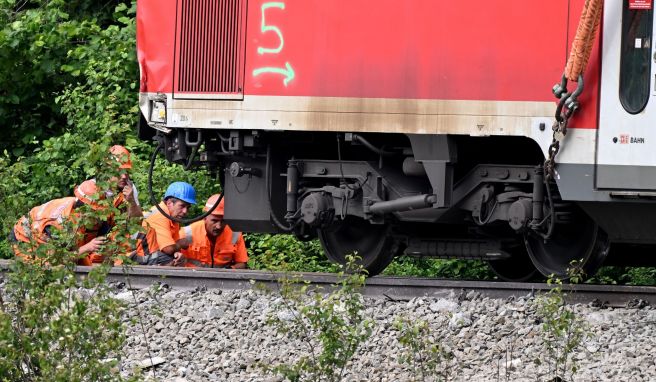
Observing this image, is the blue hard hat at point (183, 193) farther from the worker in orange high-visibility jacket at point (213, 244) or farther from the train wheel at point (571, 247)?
the train wheel at point (571, 247)

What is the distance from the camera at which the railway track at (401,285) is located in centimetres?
938

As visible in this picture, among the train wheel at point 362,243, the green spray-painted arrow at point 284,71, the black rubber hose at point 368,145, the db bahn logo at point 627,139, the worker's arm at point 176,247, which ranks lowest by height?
the worker's arm at point 176,247

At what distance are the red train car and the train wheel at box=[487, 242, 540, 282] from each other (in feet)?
0.06

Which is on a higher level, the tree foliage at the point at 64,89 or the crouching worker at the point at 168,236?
the tree foliage at the point at 64,89

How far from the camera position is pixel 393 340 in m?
8.44

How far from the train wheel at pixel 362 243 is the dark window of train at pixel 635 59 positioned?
2.63 meters

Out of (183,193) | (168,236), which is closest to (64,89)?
(183,193)

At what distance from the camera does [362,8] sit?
991 centimetres

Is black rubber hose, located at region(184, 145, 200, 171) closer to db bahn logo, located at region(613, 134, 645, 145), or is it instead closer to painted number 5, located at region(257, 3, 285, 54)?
painted number 5, located at region(257, 3, 285, 54)

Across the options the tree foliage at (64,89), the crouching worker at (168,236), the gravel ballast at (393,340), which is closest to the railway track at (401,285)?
the gravel ballast at (393,340)

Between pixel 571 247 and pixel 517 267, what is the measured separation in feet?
4.97

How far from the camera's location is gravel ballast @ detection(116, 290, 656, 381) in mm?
7750

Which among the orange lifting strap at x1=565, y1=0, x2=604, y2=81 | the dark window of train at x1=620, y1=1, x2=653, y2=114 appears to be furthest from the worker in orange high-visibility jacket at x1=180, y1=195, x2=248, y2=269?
the dark window of train at x1=620, y1=1, x2=653, y2=114

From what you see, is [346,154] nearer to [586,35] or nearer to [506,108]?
[506,108]
